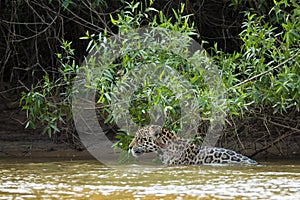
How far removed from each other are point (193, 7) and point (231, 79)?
2.51 metres

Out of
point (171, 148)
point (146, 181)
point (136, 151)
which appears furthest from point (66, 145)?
point (146, 181)

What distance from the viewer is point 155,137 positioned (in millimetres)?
6891

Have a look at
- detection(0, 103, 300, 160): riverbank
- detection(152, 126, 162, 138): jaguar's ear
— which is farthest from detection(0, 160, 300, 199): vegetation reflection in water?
detection(0, 103, 300, 160): riverbank

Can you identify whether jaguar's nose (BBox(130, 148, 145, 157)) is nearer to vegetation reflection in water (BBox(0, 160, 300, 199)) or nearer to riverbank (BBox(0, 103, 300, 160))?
vegetation reflection in water (BBox(0, 160, 300, 199))

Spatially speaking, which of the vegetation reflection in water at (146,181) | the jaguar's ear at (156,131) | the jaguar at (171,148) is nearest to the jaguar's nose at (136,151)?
the jaguar at (171,148)

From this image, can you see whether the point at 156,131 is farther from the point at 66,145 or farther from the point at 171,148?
the point at 66,145

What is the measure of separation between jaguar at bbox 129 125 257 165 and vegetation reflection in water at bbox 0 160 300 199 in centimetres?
37

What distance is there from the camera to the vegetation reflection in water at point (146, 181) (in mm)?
4449

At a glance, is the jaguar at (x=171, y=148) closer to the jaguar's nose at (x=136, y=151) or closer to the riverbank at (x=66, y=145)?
the jaguar's nose at (x=136, y=151)

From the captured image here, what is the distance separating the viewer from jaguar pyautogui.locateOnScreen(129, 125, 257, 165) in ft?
22.4

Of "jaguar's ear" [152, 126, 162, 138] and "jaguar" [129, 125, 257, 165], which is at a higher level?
"jaguar's ear" [152, 126, 162, 138]

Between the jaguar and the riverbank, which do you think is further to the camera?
the riverbank

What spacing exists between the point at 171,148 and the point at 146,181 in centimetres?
179

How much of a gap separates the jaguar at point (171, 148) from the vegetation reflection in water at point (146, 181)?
1.22ft
